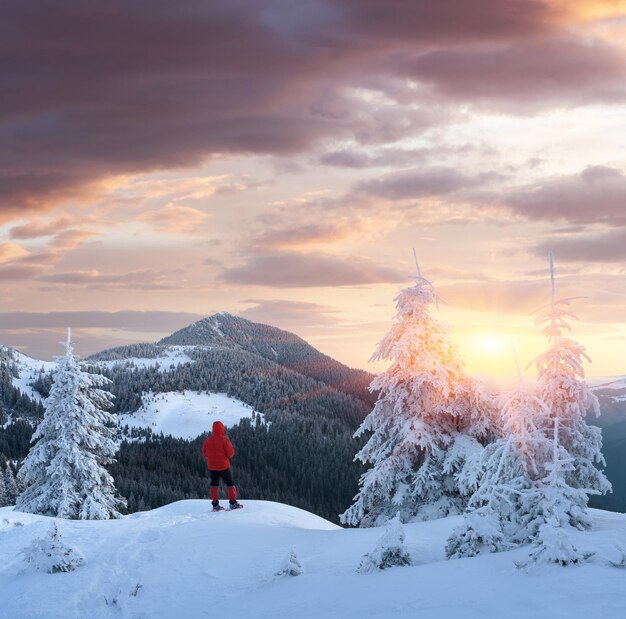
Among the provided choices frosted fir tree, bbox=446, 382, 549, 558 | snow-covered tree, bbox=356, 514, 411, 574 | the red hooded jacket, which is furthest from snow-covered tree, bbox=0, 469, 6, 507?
frosted fir tree, bbox=446, 382, 549, 558

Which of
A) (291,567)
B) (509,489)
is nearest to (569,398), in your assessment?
(509,489)

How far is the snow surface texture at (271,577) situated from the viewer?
7703 millimetres

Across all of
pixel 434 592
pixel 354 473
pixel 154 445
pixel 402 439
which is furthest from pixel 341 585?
pixel 154 445

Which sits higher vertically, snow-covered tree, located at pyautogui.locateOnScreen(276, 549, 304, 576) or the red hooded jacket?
the red hooded jacket

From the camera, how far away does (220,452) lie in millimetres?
18094

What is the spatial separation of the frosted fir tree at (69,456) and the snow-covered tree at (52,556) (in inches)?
726

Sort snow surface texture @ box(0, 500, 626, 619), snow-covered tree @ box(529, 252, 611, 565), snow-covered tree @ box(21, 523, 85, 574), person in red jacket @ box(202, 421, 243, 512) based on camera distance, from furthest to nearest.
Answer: person in red jacket @ box(202, 421, 243, 512), snow-covered tree @ box(529, 252, 611, 565), snow-covered tree @ box(21, 523, 85, 574), snow surface texture @ box(0, 500, 626, 619)

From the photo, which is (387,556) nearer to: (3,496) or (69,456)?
(69,456)

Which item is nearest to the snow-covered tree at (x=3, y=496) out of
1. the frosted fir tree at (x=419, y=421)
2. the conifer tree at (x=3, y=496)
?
the conifer tree at (x=3, y=496)

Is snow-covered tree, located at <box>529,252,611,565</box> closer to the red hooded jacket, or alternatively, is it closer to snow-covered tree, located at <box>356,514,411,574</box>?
snow-covered tree, located at <box>356,514,411,574</box>

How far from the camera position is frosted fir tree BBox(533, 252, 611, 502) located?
557 inches

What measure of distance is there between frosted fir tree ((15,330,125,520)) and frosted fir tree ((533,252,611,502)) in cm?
2289

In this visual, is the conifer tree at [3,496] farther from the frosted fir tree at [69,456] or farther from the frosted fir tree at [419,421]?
the frosted fir tree at [419,421]

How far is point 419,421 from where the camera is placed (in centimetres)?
1973
